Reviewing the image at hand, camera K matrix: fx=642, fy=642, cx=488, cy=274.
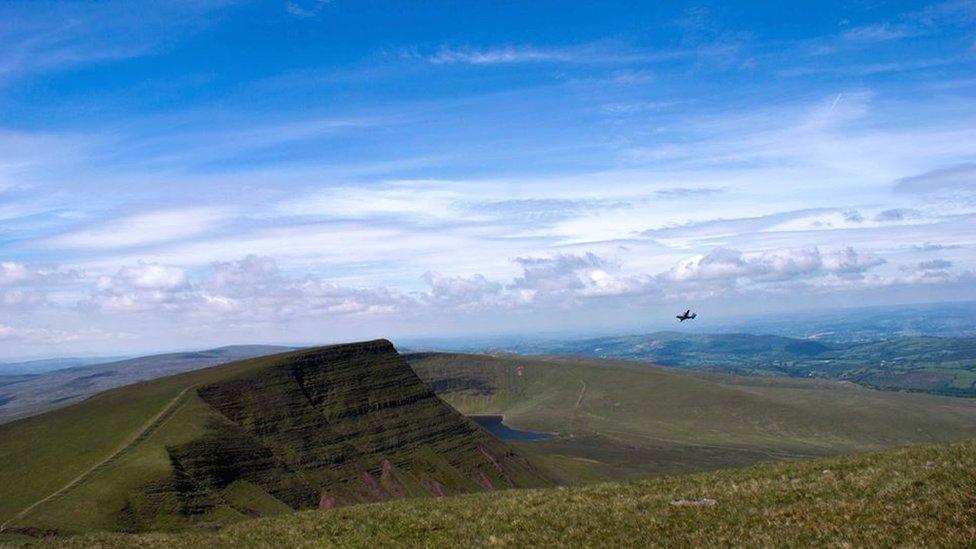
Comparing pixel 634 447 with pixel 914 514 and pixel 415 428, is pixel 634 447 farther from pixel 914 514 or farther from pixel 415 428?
pixel 914 514

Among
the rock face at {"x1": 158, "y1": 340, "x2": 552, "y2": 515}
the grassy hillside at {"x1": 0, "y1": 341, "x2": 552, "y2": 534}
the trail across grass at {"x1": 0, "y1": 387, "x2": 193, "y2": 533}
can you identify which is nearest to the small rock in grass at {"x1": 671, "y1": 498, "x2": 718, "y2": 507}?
the grassy hillside at {"x1": 0, "y1": 341, "x2": 552, "y2": 534}

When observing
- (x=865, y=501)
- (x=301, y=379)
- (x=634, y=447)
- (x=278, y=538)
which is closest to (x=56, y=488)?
(x=301, y=379)

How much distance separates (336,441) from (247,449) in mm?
16788

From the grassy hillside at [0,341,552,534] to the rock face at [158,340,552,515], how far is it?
234 mm

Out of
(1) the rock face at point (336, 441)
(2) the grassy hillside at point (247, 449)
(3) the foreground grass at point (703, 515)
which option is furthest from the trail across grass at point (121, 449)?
(3) the foreground grass at point (703, 515)

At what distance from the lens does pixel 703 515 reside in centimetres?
2020

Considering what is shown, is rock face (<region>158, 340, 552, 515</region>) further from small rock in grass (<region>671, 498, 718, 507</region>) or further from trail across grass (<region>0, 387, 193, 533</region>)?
small rock in grass (<region>671, 498, 718, 507</region>)

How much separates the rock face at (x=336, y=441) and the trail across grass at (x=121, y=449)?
5084 millimetres

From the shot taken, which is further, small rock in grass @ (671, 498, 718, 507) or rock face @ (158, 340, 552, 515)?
rock face @ (158, 340, 552, 515)

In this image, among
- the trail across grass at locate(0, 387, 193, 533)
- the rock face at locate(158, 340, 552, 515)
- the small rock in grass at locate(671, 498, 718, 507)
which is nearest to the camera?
the small rock in grass at locate(671, 498, 718, 507)

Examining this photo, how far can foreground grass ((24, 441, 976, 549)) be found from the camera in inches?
685

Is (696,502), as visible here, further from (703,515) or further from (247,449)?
(247,449)

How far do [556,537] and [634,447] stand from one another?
17339cm

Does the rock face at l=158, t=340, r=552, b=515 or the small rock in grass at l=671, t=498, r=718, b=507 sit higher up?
the small rock in grass at l=671, t=498, r=718, b=507
